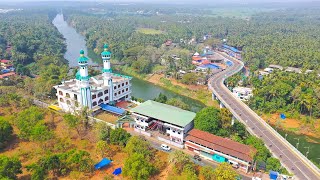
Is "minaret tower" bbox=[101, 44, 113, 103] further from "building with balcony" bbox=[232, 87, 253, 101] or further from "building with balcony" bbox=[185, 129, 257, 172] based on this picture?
"building with balcony" bbox=[232, 87, 253, 101]

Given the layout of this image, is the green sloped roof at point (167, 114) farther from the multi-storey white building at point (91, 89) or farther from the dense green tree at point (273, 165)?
the dense green tree at point (273, 165)

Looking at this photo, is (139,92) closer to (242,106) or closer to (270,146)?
(242,106)

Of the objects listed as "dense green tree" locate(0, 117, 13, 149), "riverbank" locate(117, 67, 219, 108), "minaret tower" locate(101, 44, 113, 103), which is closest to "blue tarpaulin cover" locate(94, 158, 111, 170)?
"dense green tree" locate(0, 117, 13, 149)

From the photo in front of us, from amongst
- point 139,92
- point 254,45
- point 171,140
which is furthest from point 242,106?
point 254,45

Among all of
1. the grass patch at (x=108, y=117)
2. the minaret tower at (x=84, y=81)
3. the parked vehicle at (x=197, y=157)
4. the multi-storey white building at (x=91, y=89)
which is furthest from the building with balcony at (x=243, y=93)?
the minaret tower at (x=84, y=81)

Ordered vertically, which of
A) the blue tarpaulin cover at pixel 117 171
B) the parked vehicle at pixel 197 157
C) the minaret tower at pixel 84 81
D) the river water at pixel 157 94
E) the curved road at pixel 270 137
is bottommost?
the river water at pixel 157 94

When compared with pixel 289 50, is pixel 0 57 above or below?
below
